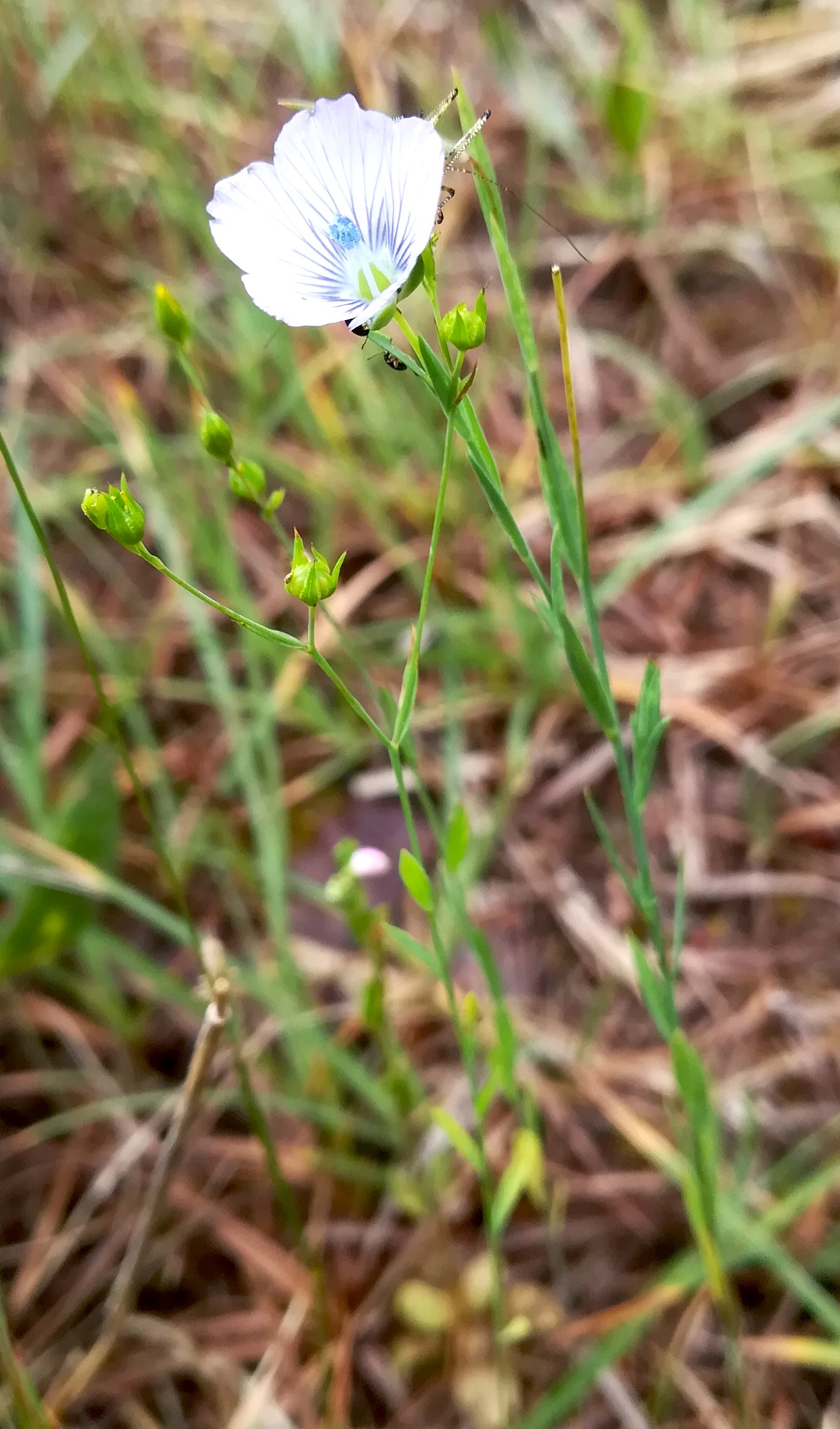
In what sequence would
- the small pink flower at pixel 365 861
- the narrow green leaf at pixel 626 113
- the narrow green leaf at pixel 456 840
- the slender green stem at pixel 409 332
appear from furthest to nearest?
1. the narrow green leaf at pixel 626 113
2. the small pink flower at pixel 365 861
3. the narrow green leaf at pixel 456 840
4. the slender green stem at pixel 409 332

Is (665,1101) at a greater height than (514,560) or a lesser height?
lesser

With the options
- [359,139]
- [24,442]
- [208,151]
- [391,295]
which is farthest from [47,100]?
Answer: [391,295]

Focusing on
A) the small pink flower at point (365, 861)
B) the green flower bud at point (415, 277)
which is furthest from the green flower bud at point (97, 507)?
the small pink flower at point (365, 861)

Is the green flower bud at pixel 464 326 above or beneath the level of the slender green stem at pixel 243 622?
above

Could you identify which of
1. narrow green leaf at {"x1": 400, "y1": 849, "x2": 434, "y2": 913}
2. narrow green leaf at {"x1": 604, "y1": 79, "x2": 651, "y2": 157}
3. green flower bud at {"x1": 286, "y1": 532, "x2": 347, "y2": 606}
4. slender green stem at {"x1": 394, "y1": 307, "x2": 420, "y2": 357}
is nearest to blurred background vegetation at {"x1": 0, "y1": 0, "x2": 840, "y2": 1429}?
narrow green leaf at {"x1": 604, "y1": 79, "x2": 651, "y2": 157}

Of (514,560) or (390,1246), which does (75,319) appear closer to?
(514,560)

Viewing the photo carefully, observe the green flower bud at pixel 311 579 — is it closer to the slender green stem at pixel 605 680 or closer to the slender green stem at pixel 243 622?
the slender green stem at pixel 243 622

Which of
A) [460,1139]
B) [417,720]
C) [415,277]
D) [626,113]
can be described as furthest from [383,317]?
[626,113]

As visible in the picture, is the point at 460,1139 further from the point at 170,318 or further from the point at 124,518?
the point at 170,318

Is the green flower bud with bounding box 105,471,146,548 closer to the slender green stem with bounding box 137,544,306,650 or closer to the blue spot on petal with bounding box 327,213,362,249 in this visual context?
the slender green stem with bounding box 137,544,306,650
